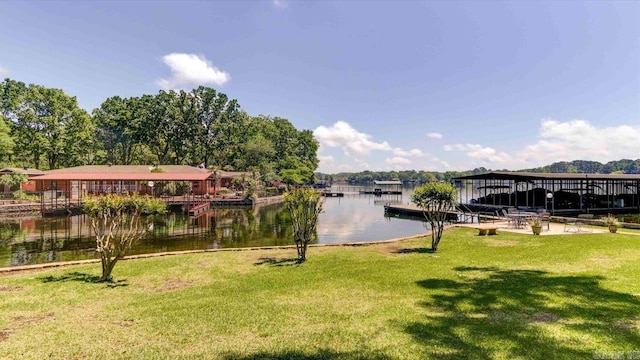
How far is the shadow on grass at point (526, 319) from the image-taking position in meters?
5.27

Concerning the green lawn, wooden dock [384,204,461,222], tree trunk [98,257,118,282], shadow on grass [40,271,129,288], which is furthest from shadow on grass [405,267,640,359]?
wooden dock [384,204,461,222]

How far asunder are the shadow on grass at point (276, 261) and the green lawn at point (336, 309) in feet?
0.71

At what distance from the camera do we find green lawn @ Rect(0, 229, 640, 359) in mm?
5430

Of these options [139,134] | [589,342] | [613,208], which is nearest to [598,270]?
[589,342]

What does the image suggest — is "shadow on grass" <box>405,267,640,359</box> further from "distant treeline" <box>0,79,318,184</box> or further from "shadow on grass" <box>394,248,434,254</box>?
"distant treeline" <box>0,79,318,184</box>

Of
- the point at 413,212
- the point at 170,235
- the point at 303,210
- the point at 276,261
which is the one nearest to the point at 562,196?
the point at 413,212

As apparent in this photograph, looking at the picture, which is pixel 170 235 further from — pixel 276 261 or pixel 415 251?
pixel 415 251

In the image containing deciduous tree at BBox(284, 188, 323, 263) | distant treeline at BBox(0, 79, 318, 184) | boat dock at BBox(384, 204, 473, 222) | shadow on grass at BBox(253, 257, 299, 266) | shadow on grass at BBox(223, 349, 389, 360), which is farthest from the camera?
distant treeline at BBox(0, 79, 318, 184)

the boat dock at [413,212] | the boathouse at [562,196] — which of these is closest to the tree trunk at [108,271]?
the boat dock at [413,212]

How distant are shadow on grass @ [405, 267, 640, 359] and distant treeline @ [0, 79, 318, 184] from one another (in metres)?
61.0

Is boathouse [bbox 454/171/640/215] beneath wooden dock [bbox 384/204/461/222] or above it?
above

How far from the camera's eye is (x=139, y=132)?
6662 centimetres

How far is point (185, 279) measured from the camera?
404 inches

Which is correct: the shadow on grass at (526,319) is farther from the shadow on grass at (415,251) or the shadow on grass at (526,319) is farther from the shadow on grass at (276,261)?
the shadow on grass at (276,261)
